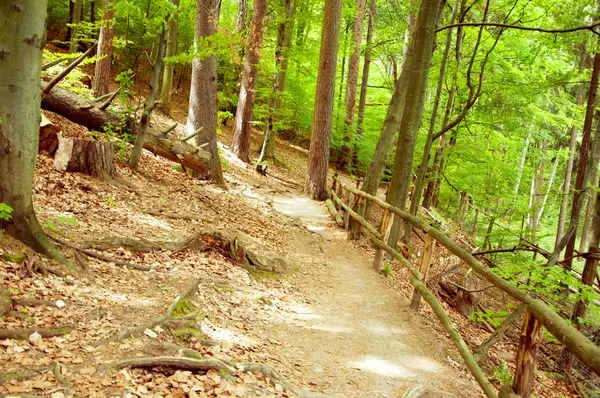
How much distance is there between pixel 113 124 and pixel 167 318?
6.69 m

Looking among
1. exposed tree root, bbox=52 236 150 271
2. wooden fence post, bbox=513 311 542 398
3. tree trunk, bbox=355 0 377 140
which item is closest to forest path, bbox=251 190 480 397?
wooden fence post, bbox=513 311 542 398

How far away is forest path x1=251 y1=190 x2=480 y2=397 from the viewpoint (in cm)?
436

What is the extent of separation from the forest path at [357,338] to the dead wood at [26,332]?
2.13 meters

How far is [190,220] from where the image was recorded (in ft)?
25.4

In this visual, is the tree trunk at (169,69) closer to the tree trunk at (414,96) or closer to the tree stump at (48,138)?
the tree stump at (48,138)

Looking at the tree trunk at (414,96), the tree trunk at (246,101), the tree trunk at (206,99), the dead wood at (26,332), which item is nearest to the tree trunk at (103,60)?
the tree trunk at (206,99)

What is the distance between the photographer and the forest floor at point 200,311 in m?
3.11

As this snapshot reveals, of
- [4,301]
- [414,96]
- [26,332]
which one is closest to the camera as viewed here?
[26,332]

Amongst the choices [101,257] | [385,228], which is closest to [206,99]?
[385,228]

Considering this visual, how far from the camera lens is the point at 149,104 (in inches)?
336

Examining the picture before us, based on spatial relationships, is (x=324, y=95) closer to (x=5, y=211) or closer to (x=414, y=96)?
(x=414, y=96)

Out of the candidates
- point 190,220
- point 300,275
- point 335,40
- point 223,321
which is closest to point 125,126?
point 190,220

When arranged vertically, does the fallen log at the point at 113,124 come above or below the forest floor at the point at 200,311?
above

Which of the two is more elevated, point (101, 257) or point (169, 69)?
point (169, 69)
